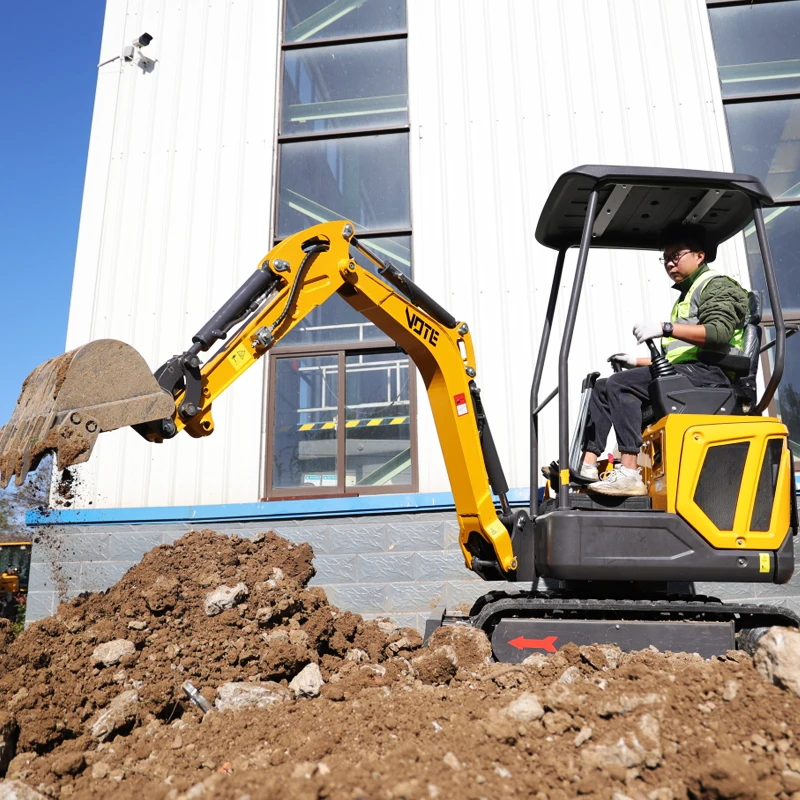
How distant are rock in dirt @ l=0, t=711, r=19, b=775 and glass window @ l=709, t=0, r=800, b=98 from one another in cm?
954

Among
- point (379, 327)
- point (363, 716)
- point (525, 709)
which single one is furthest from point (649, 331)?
point (363, 716)

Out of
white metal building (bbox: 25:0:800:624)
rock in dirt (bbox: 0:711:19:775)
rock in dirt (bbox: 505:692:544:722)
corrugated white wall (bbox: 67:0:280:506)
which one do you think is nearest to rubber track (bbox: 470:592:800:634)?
rock in dirt (bbox: 505:692:544:722)

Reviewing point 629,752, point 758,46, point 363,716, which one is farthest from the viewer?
point 758,46

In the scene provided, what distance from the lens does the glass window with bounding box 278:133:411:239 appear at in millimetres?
8820

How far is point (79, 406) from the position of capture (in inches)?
153

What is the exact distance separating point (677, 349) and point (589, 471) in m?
1.01

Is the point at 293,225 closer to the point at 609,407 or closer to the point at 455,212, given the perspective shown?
the point at 455,212

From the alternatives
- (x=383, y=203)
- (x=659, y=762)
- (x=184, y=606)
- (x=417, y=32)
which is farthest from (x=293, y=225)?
(x=659, y=762)

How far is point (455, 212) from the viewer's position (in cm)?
849

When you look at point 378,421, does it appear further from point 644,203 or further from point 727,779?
point 727,779

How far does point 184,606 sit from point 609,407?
3.47 metres

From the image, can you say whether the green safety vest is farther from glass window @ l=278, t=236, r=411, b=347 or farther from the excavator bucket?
glass window @ l=278, t=236, r=411, b=347

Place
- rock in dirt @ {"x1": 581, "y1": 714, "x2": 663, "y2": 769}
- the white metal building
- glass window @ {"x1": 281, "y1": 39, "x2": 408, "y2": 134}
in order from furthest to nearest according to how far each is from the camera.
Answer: glass window @ {"x1": 281, "y1": 39, "x2": 408, "y2": 134} → the white metal building → rock in dirt @ {"x1": 581, "y1": 714, "x2": 663, "y2": 769}

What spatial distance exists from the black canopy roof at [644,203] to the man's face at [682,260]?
0.33 metres
